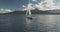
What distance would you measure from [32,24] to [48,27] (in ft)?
Answer: 0.63

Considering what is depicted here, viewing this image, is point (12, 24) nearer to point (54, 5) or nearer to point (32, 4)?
point (32, 4)

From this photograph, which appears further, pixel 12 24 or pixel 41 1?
pixel 12 24

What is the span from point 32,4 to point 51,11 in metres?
0.23

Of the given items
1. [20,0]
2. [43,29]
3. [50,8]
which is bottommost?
[43,29]

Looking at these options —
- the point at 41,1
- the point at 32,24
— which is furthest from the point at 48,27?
the point at 41,1

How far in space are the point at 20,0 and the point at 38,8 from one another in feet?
0.76

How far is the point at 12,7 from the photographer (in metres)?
1.41

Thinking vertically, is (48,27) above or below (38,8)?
below

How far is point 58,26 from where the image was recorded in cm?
142

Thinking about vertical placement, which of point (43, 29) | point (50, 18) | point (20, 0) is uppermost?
point (20, 0)

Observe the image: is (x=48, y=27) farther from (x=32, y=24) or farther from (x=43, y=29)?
(x=32, y=24)

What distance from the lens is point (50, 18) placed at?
1.44 m

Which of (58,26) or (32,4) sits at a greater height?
(32,4)

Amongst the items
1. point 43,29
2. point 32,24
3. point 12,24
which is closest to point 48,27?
point 43,29
